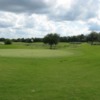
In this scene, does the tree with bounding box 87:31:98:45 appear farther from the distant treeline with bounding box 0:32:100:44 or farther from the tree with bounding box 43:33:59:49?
the tree with bounding box 43:33:59:49

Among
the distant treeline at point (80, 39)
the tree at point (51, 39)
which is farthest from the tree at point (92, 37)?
the tree at point (51, 39)

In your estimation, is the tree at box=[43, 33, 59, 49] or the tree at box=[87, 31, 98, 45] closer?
the tree at box=[43, 33, 59, 49]

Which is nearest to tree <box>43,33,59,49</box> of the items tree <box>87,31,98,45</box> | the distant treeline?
the distant treeline

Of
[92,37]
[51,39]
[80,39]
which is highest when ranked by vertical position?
[92,37]

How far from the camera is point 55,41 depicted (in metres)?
102

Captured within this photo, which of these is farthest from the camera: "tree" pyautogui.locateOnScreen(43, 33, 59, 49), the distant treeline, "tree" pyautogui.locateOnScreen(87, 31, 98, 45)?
the distant treeline

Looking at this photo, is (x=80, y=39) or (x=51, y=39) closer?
(x=51, y=39)

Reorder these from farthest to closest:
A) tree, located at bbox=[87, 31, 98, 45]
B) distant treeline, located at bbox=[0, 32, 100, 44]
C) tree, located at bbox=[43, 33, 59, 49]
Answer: distant treeline, located at bbox=[0, 32, 100, 44] < tree, located at bbox=[87, 31, 98, 45] < tree, located at bbox=[43, 33, 59, 49]

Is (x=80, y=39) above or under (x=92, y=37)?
under

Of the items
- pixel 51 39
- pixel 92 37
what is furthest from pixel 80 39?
pixel 51 39

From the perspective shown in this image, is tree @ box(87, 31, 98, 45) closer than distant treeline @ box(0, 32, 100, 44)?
Yes

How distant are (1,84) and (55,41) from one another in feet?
297

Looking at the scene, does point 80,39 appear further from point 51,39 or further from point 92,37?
point 51,39

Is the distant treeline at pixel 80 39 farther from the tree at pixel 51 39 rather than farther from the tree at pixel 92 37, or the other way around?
the tree at pixel 51 39
